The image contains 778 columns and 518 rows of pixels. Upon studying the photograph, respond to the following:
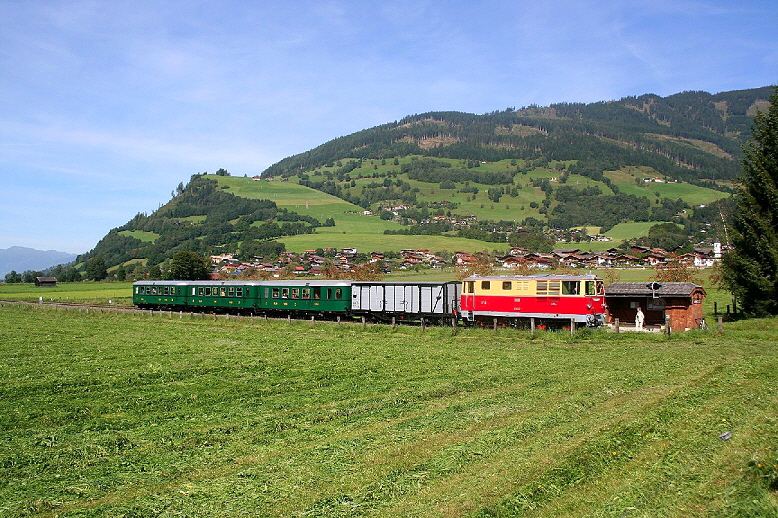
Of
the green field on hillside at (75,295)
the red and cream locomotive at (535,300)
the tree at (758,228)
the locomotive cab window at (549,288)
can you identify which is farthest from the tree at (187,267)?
the tree at (758,228)

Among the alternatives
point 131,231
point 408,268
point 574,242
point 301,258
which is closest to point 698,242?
point 574,242

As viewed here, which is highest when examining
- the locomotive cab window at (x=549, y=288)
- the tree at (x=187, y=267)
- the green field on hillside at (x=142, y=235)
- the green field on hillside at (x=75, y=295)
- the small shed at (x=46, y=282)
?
the green field on hillside at (x=142, y=235)

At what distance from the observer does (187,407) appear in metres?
13.9

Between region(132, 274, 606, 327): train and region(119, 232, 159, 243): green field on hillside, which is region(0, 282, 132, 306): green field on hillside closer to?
region(132, 274, 606, 327): train

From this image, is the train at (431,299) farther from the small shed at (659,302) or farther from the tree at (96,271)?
the tree at (96,271)

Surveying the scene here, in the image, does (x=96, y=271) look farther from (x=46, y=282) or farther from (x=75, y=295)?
(x=75, y=295)

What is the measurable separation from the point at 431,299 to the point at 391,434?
25.8 meters

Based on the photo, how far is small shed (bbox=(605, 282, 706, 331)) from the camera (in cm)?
3195

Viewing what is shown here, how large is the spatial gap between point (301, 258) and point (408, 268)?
30965mm

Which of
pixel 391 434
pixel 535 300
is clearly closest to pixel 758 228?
pixel 535 300

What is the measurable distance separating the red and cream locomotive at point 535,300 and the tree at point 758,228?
849 centimetres

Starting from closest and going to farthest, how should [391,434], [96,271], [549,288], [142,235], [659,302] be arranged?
1. [391,434]
2. [549,288]
3. [659,302]
4. [96,271]
5. [142,235]

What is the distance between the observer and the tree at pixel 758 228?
103 feet

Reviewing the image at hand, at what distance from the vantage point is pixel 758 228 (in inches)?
1268
